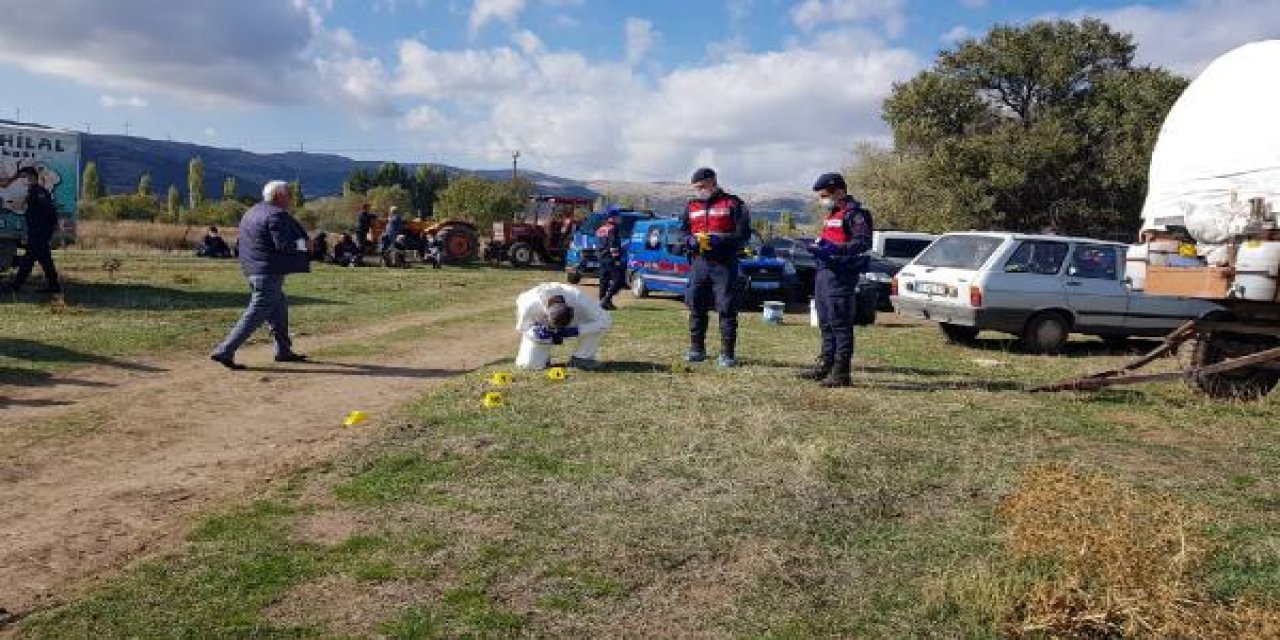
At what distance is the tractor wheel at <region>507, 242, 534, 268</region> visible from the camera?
91.1ft

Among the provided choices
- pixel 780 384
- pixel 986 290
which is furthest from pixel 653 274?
pixel 780 384

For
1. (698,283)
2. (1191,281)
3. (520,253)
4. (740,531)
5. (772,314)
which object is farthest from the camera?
(520,253)

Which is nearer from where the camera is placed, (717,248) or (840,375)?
(840,375)

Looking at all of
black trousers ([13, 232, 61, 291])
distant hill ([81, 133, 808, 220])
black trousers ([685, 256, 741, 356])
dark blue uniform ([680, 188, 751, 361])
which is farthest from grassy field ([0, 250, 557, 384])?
distant hill ([81, 133, 808, 220])

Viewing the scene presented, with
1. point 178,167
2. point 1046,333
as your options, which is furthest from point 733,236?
point 178,167

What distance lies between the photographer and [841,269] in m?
8.05

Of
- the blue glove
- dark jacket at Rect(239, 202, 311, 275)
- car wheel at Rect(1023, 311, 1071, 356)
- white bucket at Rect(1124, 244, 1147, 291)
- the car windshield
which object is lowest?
the blue glove

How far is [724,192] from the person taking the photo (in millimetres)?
9016

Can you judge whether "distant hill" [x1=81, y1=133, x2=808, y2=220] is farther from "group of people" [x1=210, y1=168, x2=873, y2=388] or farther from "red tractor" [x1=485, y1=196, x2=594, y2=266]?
"group of people" [x1=210, y1=168, x2=873, y2=388]

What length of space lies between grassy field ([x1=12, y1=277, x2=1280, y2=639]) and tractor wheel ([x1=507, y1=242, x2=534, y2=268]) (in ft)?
68.6

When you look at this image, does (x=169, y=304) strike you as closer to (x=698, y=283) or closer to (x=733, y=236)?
(x=698, y=283)

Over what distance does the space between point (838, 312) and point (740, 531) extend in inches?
163

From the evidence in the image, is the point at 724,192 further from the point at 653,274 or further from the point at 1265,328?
the point at 653,274

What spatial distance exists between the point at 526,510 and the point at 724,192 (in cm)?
521
